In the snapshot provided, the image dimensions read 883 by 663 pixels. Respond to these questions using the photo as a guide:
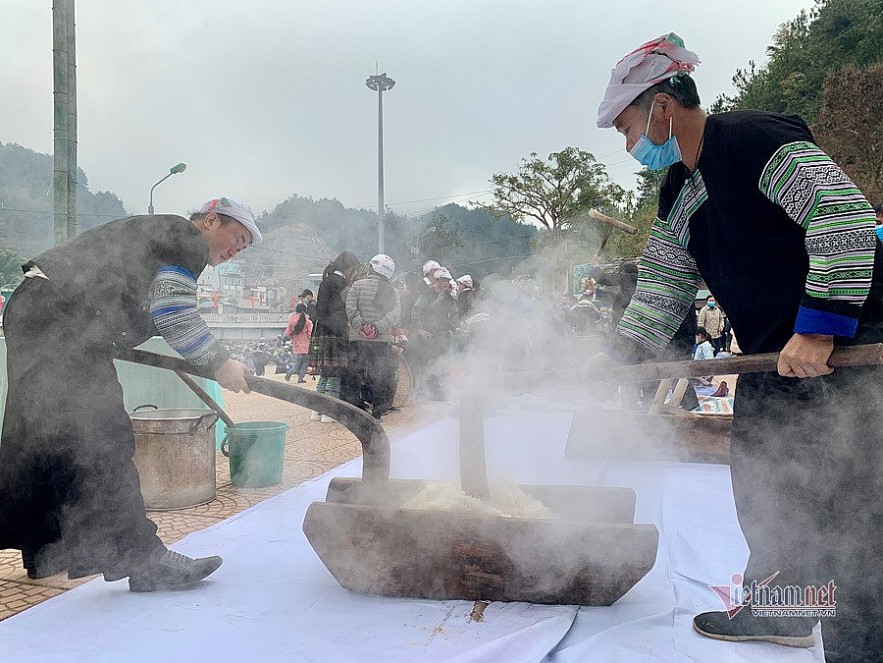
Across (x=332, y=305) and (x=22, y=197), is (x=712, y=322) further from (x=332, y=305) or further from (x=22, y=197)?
(x=22, y=197)

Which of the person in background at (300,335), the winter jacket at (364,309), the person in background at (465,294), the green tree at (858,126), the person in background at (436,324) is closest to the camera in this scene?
the winter jacket at (364,309)

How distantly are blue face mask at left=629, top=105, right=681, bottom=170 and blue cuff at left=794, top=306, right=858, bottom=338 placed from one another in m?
0.64

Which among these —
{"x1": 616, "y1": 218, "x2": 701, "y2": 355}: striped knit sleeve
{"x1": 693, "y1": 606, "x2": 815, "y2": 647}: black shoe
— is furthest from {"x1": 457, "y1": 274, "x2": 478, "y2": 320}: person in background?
{"x1": 693, "y1": 606, "x2": 815, "y2": 647}: black shoe

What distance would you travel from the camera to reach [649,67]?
1702 millimetres

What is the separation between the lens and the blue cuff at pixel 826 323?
1403mm

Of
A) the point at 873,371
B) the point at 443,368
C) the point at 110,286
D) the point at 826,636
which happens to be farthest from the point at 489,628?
the point at 443,368

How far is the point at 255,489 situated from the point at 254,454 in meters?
0.24

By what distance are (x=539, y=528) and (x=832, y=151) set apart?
68.1 ft

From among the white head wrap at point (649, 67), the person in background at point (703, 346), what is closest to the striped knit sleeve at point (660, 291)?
the white head wrap at point (649, 67)

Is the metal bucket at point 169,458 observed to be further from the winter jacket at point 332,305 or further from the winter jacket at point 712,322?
the winter jacket at point 712,322

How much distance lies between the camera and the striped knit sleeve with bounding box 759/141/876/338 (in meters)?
1.39

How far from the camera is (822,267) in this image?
1416mm

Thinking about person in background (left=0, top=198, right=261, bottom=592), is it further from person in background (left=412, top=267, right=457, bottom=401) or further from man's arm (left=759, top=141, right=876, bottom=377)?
person in background (left=412, top=267, right=457, bottom=401)

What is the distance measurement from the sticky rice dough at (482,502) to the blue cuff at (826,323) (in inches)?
47.3
